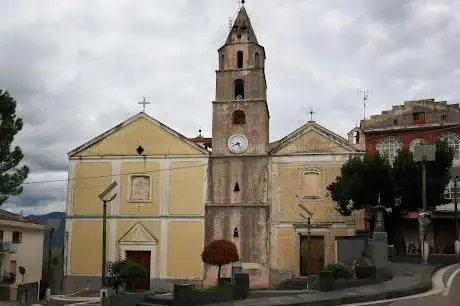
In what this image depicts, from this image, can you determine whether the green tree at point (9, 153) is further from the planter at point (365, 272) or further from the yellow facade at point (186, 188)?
the planter at point (365, 272)

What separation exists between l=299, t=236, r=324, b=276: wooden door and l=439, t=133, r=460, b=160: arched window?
41.7 feet

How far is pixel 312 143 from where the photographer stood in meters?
34.4

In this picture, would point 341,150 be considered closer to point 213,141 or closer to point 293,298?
point 213,141

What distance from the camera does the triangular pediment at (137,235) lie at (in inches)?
1346

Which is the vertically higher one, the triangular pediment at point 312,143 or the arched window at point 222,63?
the arched window at point 222,63

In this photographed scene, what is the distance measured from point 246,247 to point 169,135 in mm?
8374

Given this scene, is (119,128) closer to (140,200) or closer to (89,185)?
(89,185)

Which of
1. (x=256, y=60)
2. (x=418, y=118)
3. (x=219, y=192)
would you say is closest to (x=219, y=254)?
(x=219, y=192)

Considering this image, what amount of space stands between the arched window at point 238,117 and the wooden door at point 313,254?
786 cm

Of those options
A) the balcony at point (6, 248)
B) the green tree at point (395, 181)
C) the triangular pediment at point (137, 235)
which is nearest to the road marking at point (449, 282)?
the green tree at point (395, 181)

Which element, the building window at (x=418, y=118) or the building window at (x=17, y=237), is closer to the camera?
the building window at (x=17, y=237)

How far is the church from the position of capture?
109 ft

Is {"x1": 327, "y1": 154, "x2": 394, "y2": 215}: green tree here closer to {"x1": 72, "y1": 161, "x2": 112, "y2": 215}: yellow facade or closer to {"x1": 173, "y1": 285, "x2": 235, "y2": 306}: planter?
{"x1": 173, "y1": 285, "x2": 235, "y2": 306}: planter

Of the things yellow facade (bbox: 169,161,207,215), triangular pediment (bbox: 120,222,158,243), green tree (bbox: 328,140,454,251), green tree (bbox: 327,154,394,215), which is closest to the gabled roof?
yellow facade (bbox: 169,161,207,215)
